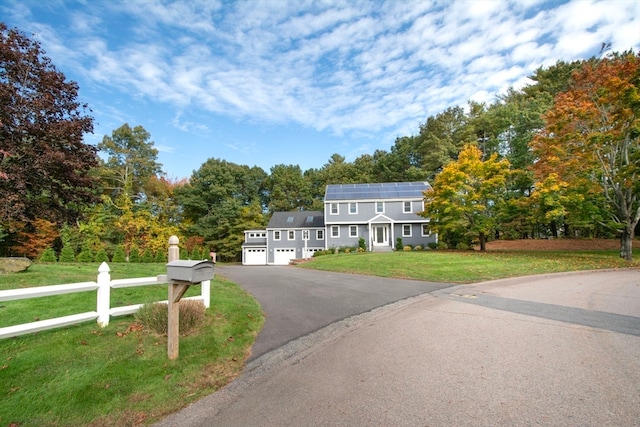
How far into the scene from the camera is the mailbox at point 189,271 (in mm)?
3937

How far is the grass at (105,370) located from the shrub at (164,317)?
131mm

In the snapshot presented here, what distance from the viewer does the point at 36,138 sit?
34.1ft

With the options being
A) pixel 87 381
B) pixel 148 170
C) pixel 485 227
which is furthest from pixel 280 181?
pixel 87 381

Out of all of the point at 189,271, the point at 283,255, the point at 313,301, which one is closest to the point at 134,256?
the point at 283,255

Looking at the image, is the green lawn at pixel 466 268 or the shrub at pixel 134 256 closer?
the green lawn at pixel 466 268

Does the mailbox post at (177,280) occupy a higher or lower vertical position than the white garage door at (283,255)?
higher

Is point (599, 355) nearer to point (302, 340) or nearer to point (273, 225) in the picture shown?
point (302, 340)

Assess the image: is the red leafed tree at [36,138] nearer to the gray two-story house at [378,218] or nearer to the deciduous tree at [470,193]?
the deciduous tree at [470,193]

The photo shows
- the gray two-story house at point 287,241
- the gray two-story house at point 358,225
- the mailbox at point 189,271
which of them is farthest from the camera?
the gray two-story house at point 287,241

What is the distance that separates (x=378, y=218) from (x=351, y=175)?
73.2ft

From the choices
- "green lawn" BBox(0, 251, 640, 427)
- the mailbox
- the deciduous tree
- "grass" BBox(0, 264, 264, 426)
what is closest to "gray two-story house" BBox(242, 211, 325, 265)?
the deciduous tree

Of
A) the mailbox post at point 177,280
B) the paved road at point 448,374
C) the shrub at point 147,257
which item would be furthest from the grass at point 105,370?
the shrub at point 147,257

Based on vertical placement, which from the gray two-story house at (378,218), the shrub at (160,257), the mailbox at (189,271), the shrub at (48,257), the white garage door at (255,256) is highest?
the gray two-story house at (378,218)

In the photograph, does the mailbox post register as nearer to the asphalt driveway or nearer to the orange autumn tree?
the asphalt driveway
